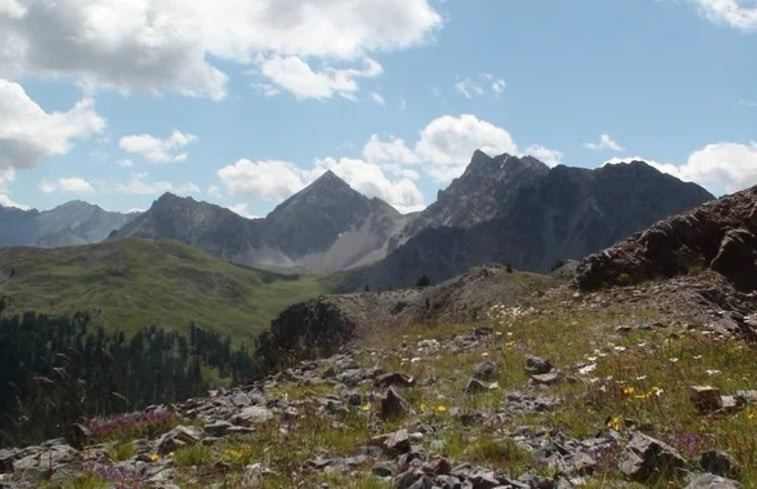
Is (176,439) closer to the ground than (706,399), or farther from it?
A: closer to the ground

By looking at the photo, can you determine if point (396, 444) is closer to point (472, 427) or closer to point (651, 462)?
point (472, 427)

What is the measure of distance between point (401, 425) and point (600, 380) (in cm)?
402

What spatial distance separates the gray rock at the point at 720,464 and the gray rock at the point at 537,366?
7561 millimetres

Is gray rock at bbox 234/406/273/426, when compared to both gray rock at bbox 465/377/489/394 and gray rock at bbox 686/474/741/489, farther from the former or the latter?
gray rock at bbox 686/474/741/489

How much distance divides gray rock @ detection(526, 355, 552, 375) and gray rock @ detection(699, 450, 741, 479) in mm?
7561

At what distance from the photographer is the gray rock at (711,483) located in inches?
241

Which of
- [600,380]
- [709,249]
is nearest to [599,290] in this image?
[709,249]

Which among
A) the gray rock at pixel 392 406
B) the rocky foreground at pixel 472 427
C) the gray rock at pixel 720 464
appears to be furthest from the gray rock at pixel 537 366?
the gray rock at pixel 720 464

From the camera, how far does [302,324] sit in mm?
102062

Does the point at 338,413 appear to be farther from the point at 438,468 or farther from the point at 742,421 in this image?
the point at 742,421

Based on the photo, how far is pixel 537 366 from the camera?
15.0 metres

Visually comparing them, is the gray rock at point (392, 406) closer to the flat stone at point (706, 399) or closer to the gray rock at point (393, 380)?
the gray rock at point (393, 380)

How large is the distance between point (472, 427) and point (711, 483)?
4.84 m

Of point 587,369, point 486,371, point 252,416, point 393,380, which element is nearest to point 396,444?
point 252,416
